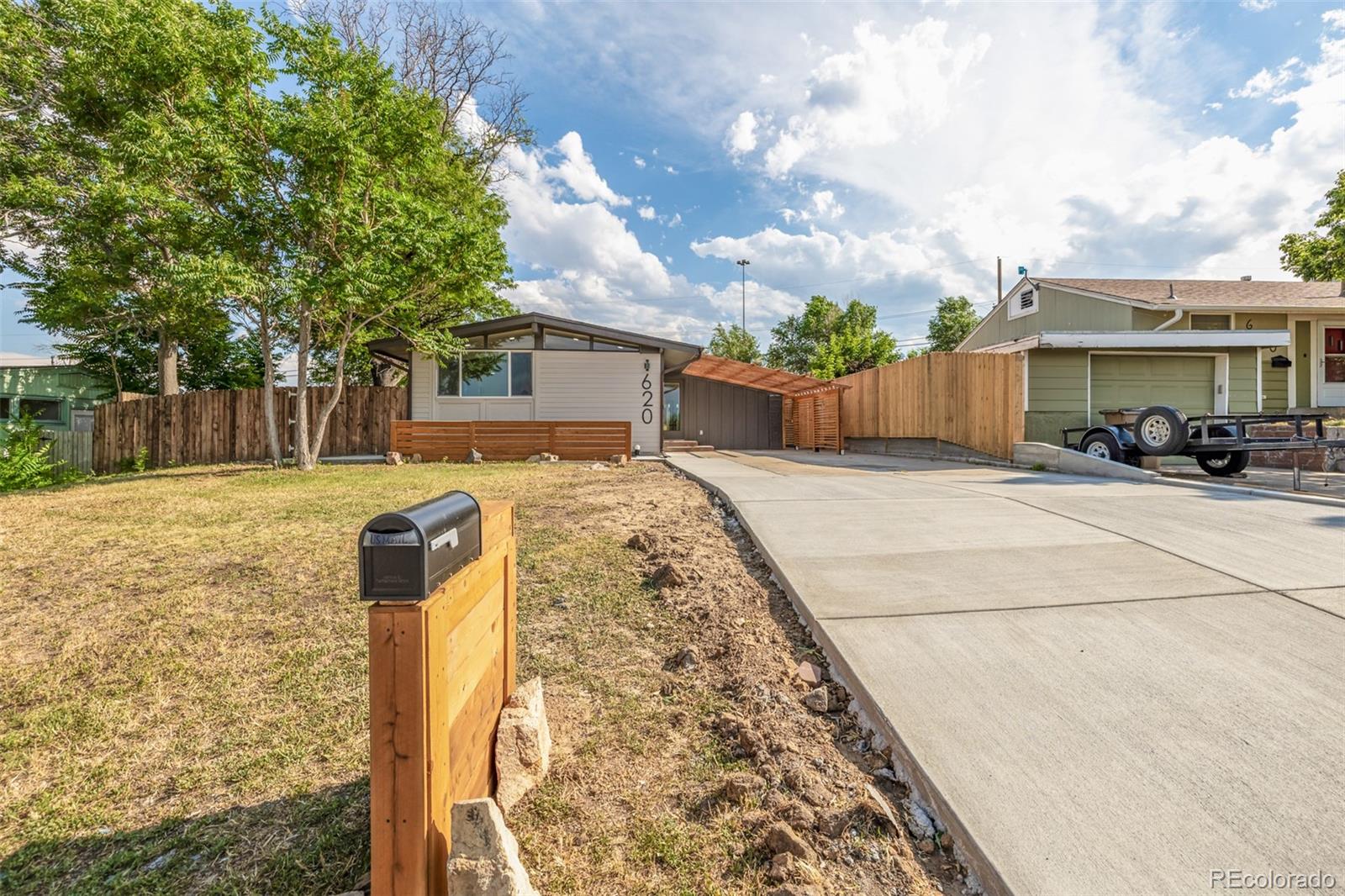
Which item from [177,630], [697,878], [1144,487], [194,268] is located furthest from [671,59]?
[697,878]

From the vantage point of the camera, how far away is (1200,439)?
7.43 m

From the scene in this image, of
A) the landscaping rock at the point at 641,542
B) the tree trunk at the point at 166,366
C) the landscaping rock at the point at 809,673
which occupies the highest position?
the tree trunk at the point at 166,366

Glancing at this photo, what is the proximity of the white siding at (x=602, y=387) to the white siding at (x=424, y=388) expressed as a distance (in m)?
2.35

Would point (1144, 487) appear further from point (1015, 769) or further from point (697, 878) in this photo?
point (697, 878)

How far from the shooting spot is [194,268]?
7391 millimetres

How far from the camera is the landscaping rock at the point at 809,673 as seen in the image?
2.26 m

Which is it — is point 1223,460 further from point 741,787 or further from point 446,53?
point 446,53

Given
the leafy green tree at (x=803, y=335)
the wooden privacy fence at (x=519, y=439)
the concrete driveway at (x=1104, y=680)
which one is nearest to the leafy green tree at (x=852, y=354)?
the leafy green tree at (x=803, y=335)

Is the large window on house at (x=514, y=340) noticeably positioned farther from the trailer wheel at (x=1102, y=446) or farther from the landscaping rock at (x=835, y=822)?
the landscaping rock at (x=835, y=822)

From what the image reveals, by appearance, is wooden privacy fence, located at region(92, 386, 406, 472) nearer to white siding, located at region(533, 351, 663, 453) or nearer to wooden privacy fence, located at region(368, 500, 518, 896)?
white siding, located at region(533, 351, 663, 453)

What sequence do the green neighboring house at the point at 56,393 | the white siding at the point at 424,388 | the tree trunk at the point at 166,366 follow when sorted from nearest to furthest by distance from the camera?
the white siding at the point at 424,388
the tree trunk at the point at 166,366
the green neighboring house at the point at 56,393

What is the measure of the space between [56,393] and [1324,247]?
32097mm

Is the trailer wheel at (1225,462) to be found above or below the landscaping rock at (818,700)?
above

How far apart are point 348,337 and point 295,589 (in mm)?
7702
